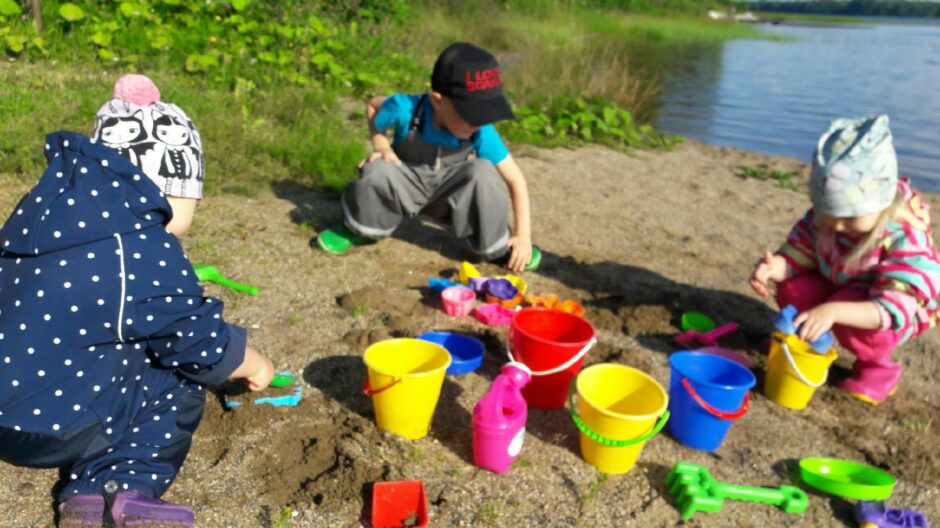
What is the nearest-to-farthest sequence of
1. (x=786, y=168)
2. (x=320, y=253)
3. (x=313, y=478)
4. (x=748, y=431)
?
(x=313, y=478) < (x=748, y=431) < (x=320, y=253) < (x=786, y=168)

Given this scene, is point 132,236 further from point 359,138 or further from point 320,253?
point 359,138

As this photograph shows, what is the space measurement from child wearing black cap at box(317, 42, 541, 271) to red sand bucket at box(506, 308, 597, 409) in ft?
3.01

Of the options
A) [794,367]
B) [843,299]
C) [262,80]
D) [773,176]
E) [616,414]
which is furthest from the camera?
[773,176]

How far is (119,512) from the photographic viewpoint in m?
1.80

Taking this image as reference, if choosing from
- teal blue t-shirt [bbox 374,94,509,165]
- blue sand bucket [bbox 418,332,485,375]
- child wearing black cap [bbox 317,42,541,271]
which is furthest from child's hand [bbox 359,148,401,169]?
blue sand bucket [bbox 418,332,485,375]

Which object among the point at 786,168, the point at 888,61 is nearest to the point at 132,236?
the point at 786,168

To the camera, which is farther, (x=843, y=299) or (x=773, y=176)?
(x=773, y=176)

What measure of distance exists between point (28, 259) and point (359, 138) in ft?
12.8

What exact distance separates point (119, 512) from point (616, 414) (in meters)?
1.32

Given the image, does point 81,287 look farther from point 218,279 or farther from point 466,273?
point 466,273

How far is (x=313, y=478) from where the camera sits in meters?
2.09

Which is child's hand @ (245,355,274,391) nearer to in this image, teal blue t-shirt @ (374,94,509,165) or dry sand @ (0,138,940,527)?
dry sand @ (0,138,940,527)

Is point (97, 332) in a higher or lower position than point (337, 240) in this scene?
higher

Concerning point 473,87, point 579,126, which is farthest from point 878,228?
point 579,126
